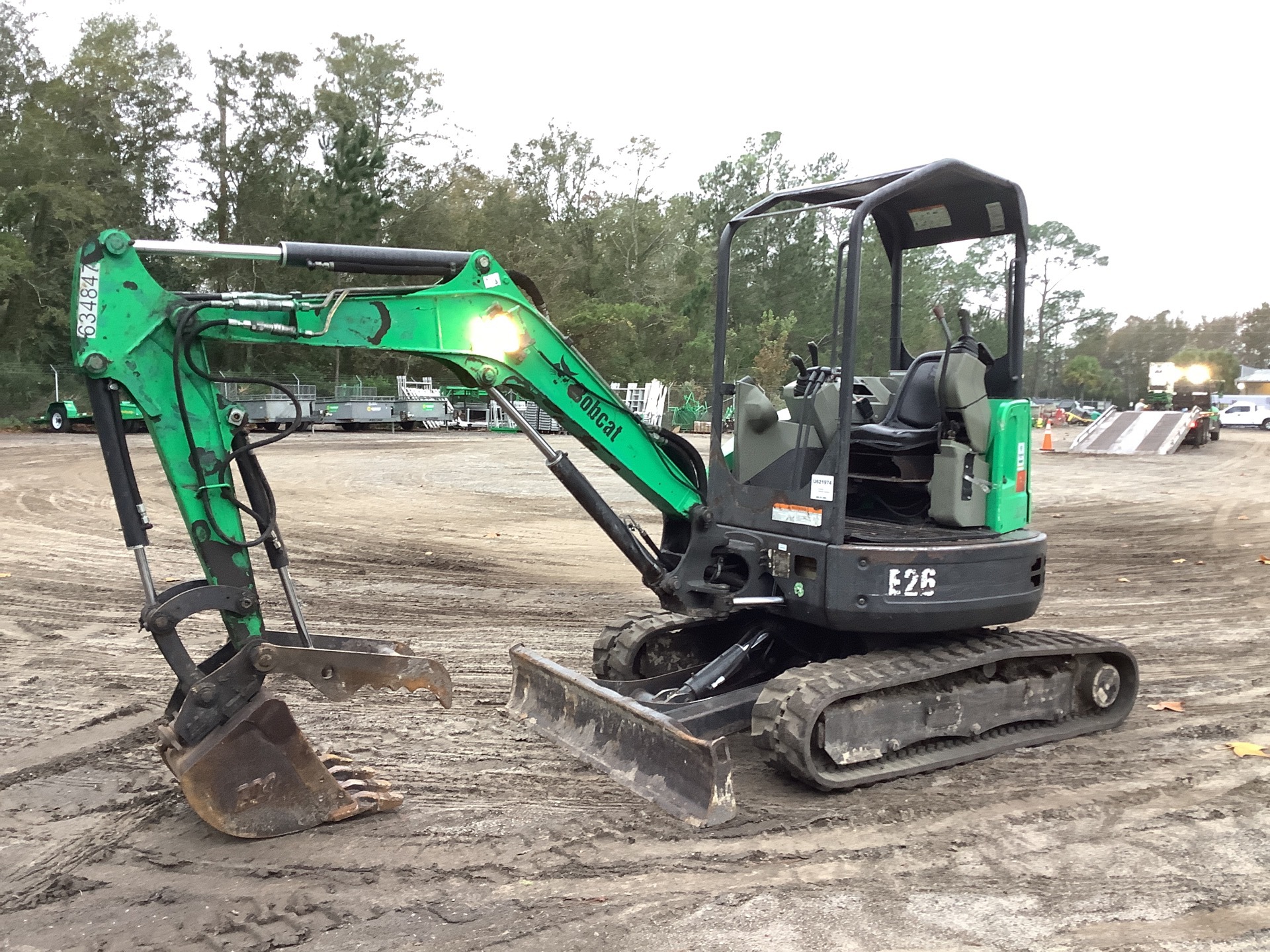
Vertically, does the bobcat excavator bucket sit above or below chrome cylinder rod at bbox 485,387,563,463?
below

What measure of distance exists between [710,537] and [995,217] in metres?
2.44

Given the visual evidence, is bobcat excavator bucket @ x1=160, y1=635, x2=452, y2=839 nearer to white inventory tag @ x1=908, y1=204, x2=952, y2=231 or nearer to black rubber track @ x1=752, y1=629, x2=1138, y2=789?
black rubber track @ x1=752, y1=629, x2=1138, y2=789

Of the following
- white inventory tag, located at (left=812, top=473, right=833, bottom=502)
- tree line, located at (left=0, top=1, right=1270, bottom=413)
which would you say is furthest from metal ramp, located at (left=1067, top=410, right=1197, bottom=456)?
white inventory tag, located at (left=812, top=473, right=833, bottom=502)

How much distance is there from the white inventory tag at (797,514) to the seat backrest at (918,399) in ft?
2.62

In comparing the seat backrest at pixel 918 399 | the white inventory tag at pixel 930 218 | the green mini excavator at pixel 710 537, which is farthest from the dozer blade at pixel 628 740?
the white inventory tag at pixel 930 218

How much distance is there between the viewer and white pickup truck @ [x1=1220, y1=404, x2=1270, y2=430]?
4888 cm

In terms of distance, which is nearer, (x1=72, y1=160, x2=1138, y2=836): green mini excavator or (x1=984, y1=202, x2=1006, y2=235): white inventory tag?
(x1=72, y1=160, x2=1138, y2=836): green mini excavator

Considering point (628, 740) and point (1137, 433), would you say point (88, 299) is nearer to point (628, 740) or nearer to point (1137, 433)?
point (628, 740)

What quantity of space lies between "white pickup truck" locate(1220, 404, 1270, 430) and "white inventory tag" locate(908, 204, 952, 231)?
50411 millimetres

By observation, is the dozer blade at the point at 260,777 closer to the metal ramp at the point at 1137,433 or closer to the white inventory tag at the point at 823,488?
the white inventory tag at the point at 823,488

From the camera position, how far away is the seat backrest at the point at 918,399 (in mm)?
5445

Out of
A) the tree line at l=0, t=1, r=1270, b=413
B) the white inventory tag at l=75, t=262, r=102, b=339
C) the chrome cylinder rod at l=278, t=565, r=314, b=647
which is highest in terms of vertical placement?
the tree line at l=0, t=1, r=1270, b=413

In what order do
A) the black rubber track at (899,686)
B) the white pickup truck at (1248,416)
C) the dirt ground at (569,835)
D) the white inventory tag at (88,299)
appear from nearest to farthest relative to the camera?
1. the dirt ground at (569,835)
2. the white inventory tag at (88,299)
3. the black rubber track at (899,686)
4. the white pickup truck at (1248,416)

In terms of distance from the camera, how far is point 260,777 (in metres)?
4.28
